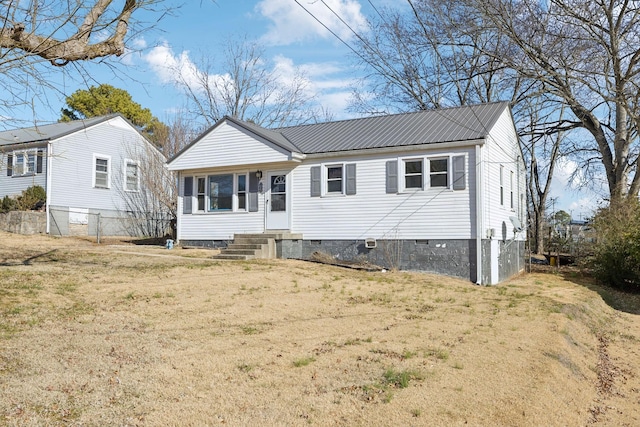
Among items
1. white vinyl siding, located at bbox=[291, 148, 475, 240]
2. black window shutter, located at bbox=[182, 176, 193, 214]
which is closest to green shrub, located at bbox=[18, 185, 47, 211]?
black window shutter, located at bbox=[182, 176, 193, 214]

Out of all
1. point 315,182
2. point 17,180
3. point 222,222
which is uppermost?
point 17,180

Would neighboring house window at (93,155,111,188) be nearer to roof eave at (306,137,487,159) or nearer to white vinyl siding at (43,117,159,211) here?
white vinyl siding at (43,117,159,211)

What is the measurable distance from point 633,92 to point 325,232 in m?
12.1

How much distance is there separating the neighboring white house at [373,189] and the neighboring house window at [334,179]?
3cm

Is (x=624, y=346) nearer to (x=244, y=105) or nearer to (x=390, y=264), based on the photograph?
(x=390, y=264)

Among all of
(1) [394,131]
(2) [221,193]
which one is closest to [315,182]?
(1) [394,131]

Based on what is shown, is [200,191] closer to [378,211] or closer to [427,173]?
[378,211]

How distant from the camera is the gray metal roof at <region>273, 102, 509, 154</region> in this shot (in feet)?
52.9

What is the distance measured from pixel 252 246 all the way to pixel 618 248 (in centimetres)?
1137

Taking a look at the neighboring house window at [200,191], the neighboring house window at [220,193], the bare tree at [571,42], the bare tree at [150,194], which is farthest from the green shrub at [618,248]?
the bare tree at [150,194]

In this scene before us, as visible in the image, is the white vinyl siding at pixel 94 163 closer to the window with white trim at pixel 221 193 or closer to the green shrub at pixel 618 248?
the window with white trim at pixel 221 193

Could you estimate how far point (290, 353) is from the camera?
6723mm

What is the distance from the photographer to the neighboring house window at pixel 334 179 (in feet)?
56.7

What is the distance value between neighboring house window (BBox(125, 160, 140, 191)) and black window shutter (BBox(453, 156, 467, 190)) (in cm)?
1757
